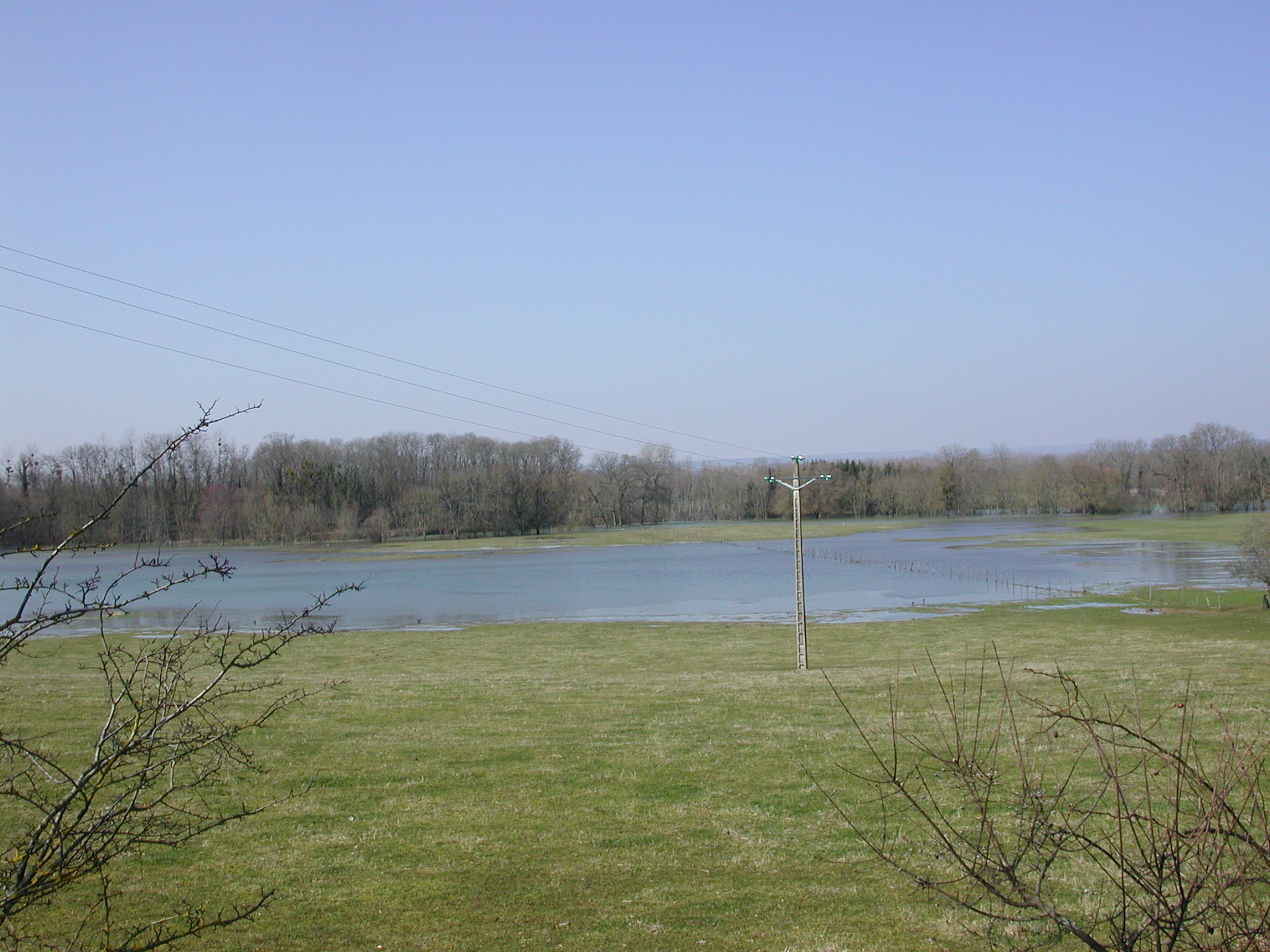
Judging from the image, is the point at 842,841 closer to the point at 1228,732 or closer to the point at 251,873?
the point at 251,873

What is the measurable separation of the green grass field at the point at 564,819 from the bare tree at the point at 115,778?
0.51 metres

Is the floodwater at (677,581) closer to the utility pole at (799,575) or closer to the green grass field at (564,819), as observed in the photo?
the green grass field at (564,819)

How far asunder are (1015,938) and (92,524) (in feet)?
18.9

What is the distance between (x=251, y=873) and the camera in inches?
291

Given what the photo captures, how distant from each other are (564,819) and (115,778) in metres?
3.73

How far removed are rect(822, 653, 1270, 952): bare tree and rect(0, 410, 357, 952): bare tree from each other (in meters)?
2.55

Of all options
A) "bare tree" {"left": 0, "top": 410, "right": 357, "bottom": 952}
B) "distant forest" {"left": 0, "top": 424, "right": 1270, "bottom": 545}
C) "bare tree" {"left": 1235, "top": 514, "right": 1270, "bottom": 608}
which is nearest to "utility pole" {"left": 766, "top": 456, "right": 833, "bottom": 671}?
"bare tree" {"left": 0, "top": 410, "right": 357, "bottom": 952}

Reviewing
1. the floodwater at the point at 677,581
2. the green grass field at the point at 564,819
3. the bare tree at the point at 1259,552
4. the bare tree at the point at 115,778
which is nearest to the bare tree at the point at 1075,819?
the green grass field at the point at 564,819

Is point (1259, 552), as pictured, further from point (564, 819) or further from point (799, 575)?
point (564, 819)

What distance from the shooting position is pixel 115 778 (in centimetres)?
788

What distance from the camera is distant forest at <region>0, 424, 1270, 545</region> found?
111500 mm

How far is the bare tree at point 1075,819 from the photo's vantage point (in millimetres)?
2949

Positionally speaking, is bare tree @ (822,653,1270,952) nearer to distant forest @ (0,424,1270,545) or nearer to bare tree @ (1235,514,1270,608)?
bare tree @ (1235,514,1270,608)

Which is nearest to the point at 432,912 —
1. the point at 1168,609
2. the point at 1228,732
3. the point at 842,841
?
the point at 842,841
